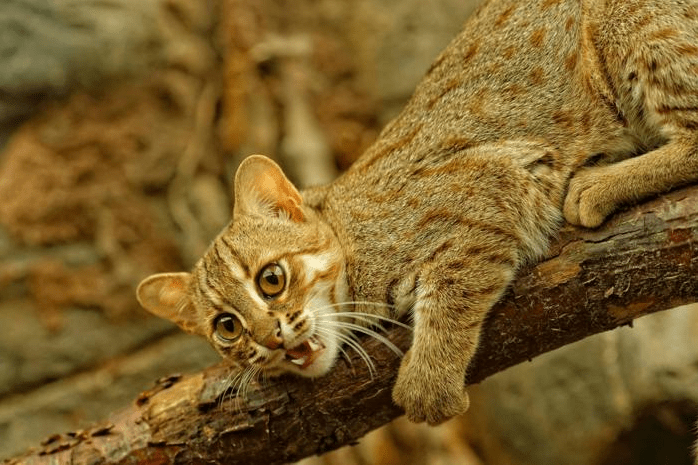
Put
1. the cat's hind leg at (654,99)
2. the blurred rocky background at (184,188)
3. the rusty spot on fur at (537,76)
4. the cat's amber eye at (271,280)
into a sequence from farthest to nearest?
the blurred rocky background at (184,188) < the rusty spot on fur at (537,76) < the cat's amber eye at (271,280) < the cat's hind leg at (654,99)

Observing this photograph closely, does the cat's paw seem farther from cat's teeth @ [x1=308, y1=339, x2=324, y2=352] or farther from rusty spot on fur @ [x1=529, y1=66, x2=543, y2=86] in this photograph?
cat's teeth @ [x1=308, y1=339, x2=324, y2=352]

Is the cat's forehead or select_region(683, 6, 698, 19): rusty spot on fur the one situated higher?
the cat's forehead

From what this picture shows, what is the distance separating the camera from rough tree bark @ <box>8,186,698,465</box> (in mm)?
4184

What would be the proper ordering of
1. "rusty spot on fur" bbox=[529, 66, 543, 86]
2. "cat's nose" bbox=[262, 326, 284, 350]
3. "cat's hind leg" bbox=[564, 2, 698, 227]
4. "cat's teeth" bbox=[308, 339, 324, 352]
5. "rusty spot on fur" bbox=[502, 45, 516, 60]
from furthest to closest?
"rusty spot on fur" bbox=[502, 45, 516, 60] → "rusty spot on fur" bbox=[529, 66, 543, 86] → "cat's teeth" bbox=[308, 339, 324, 352] → "cat's nose" bbox=[262, 326, 284, 350] → "cat's hind leg" bbox=[564, 2, 698, 227]

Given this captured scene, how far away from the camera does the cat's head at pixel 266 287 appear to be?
4520 mm

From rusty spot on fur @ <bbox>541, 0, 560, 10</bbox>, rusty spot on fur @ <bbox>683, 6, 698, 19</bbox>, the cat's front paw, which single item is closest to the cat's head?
the cat's front paw

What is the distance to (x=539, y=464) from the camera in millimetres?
7477

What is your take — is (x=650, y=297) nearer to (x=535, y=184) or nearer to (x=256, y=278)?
(x=535, y=184)

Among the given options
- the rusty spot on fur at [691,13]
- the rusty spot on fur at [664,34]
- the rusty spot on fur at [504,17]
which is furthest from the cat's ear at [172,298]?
the rusty spot on fur at [691,13]

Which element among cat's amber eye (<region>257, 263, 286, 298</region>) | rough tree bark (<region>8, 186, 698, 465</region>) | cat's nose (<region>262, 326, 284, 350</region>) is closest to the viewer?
rough tree bark (<region>8, 186, 698, 465</region>)

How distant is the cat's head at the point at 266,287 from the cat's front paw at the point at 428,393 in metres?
0.46

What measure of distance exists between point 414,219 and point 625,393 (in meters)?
3.33

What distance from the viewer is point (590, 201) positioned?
4340 mm

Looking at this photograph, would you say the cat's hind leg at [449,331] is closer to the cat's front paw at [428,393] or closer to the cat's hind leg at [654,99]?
the cat's front paw at [428,393]
